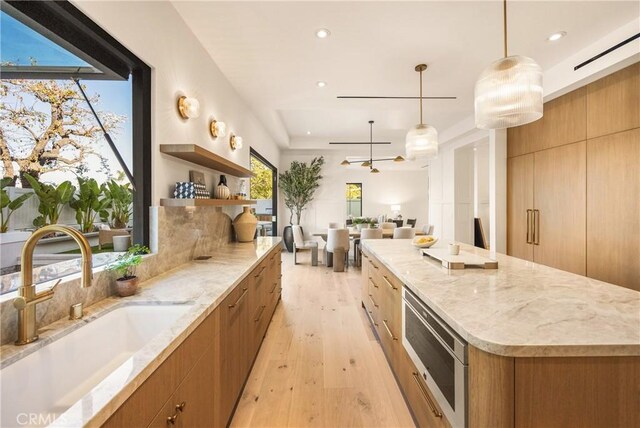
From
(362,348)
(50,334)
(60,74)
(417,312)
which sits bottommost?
(362,348)

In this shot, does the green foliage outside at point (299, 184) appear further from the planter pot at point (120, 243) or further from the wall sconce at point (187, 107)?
the planter pot at point (120, 243)

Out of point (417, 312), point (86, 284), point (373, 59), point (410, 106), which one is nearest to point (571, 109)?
point (410, 106)

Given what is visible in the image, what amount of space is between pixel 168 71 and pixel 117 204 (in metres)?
1.07

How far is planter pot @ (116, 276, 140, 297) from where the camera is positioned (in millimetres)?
1473

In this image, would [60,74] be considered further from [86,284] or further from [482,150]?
[482,150]

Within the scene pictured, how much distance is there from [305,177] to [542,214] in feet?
17.0

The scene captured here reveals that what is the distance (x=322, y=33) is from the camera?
2531 mm

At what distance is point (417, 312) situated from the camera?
5.13 feet

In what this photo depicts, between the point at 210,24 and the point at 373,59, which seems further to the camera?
the point at 373,59

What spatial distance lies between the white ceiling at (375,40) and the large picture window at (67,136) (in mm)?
960

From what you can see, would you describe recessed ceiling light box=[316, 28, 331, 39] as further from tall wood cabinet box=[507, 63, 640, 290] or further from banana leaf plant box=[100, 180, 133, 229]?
tall wood cabinet box=[507, 63, 640, 290]

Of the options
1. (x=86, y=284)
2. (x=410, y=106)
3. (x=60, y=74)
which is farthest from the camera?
(x=410, y=106)

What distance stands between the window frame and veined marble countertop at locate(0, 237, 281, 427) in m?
0.46

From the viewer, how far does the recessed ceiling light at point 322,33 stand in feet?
8.20
